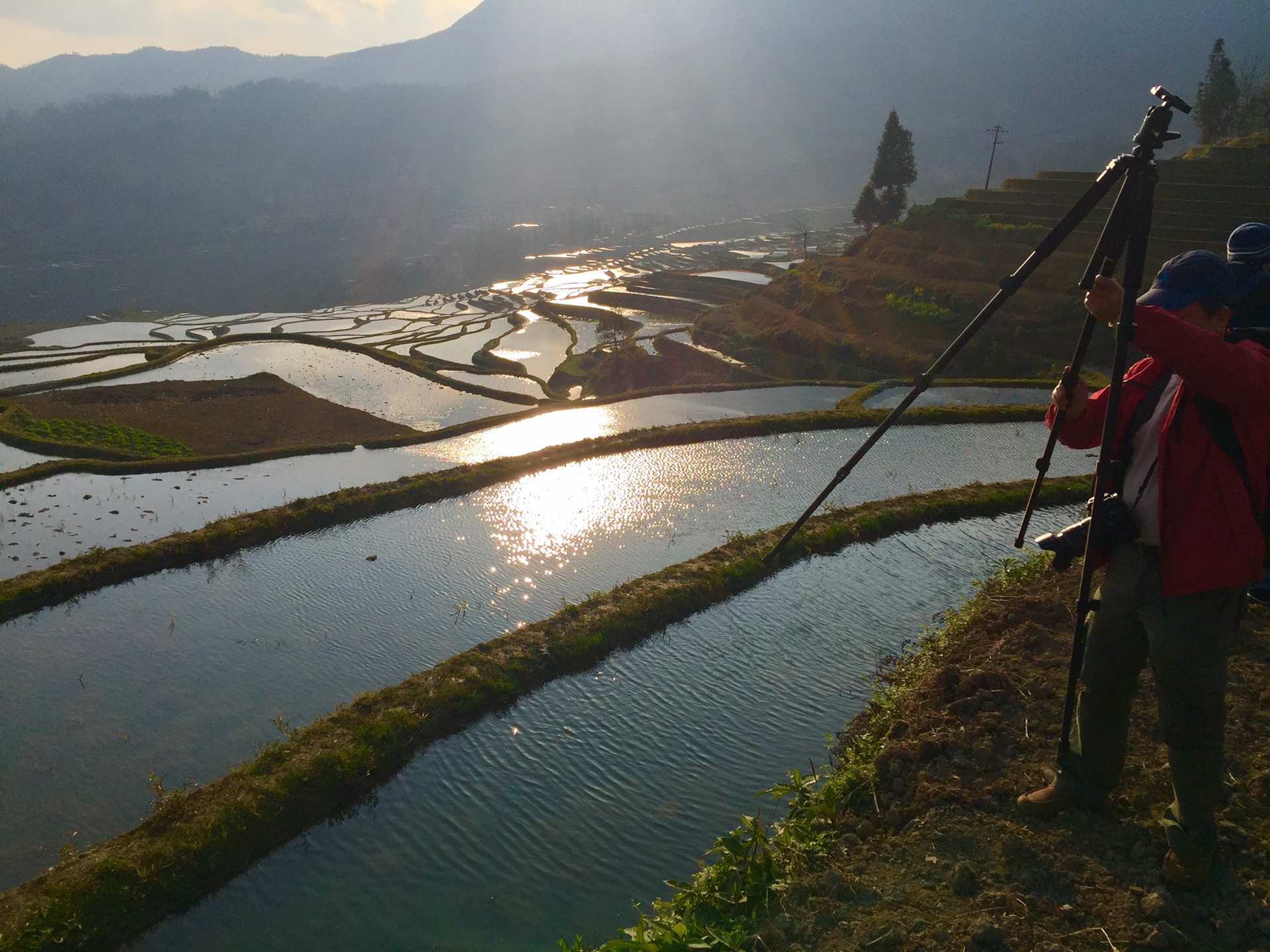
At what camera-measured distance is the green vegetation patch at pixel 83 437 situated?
1352 centimetres

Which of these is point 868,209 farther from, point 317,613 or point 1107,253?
point 1107,253

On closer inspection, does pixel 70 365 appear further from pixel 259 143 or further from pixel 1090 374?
pixel 259 143

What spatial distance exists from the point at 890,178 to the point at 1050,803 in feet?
153

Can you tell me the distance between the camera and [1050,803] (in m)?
3.16

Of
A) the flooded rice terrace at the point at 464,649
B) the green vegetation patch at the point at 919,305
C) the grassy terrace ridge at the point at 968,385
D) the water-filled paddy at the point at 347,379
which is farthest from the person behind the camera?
the green vegetation patch at the point at 919,305

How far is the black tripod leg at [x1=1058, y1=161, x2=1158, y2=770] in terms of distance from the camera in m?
2.39

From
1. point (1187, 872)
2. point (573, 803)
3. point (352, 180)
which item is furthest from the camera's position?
point (352, 180)

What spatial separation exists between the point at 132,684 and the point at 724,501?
21.7 ft

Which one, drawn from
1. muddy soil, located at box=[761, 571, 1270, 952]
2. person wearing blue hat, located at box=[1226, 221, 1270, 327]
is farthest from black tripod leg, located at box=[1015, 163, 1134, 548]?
muddy soil, located at box=[761, 571, 1270, 952]

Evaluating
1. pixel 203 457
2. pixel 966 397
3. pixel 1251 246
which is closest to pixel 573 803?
pixel 1251 246

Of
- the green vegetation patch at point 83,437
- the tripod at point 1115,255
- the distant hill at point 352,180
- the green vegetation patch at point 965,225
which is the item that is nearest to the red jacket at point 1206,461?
the tripod at point 1115,255

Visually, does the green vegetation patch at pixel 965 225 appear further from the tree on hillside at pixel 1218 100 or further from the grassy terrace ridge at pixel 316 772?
the grassy terrace ridge at pixel 316 772

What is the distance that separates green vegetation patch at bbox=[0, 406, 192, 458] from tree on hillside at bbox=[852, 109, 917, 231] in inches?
1556

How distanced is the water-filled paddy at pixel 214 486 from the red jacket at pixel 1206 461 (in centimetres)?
984
